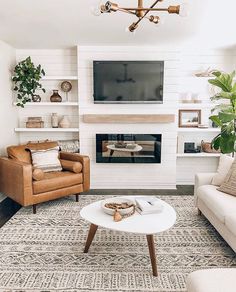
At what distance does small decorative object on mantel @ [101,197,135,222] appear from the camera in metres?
2.45

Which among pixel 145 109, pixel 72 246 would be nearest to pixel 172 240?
pixel 72 246

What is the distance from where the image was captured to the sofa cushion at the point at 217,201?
105 inches

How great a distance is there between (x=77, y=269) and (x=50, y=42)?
11.1ft

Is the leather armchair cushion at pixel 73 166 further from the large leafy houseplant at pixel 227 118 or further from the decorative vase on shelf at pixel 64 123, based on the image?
the large leafy houseplant at pixel 227 118

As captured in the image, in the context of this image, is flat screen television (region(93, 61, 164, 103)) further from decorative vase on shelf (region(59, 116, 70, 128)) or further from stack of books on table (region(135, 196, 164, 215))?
stack of books on table (region(135, 196, 164, 215))

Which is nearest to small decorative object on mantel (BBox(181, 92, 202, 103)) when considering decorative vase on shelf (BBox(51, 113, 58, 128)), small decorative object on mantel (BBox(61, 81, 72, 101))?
small decorative object on mantel (BBox(61, 81, 72, 101))

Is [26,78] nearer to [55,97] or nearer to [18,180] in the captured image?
[55,97]

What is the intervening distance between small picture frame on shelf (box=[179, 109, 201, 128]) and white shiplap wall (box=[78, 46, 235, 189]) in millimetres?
138

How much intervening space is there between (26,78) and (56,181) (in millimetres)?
1815

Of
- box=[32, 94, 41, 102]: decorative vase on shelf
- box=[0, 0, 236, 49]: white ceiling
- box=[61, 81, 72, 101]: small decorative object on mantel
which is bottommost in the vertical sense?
box=[32, 94, 41, 102]: decorative vase on shelf

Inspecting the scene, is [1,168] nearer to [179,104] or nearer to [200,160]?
[179,104]

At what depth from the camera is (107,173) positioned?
4.82 meters

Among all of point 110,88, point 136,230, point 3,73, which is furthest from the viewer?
point 110,88

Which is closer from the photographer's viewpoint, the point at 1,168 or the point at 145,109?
the point at 1,168
